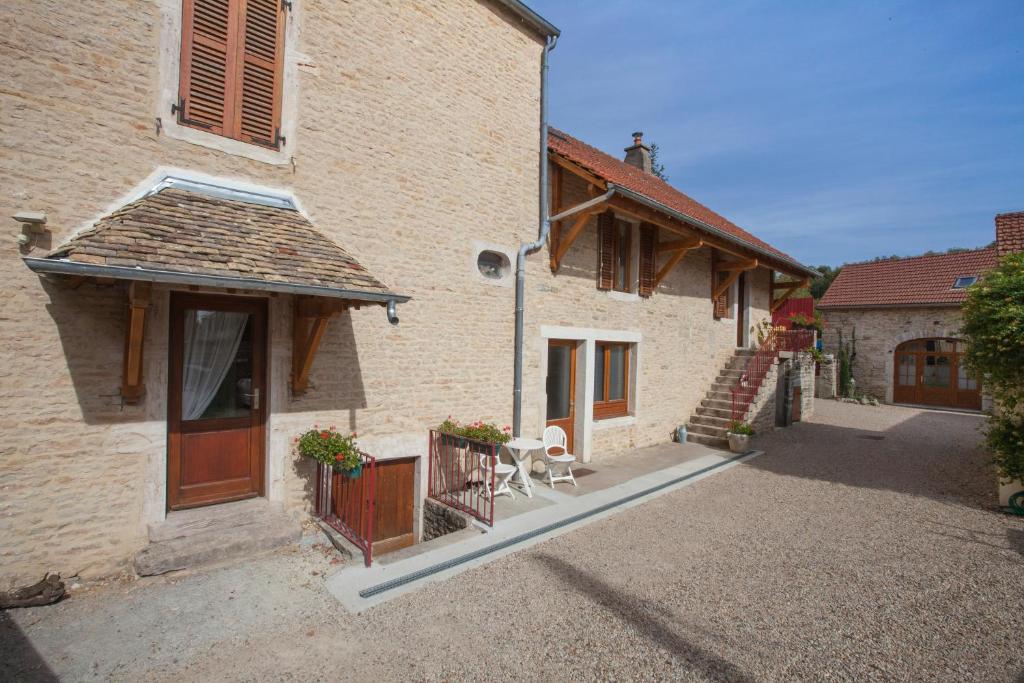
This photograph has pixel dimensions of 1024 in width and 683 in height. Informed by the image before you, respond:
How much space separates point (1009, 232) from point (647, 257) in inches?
255

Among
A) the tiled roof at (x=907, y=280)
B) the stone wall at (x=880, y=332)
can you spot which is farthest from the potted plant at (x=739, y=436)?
the tiled roof at (x=907, y=280)

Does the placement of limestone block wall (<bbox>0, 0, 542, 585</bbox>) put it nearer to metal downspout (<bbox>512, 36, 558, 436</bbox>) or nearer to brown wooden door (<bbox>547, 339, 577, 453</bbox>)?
metal downspout (<bbox>512, 36, 558, 436</bbox>)

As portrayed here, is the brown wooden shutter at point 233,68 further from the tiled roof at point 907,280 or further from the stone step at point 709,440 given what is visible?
the tiled roof at point 907,280

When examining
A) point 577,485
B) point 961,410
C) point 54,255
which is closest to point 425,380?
point 577,485

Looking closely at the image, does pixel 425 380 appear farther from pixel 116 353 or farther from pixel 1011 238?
pixel 1011 238

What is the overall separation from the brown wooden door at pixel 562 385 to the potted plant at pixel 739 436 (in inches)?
145

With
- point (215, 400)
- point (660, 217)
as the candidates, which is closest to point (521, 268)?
point (660, 217)

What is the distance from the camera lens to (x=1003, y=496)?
6.80 metres

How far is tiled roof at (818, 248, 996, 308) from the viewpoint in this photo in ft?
62.2

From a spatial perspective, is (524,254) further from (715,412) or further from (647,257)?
(715,412)

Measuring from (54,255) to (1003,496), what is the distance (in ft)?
36.2

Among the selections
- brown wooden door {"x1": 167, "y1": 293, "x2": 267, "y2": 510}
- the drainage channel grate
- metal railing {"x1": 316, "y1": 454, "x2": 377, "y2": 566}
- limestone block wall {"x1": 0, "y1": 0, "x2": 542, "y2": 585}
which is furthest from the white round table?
brown wooden door {"x1": 167, "y1": 293, "x2": 267, "y2": 510}

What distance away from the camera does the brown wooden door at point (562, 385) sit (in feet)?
28.5

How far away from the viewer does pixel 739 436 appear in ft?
33.1
